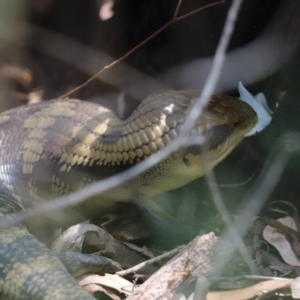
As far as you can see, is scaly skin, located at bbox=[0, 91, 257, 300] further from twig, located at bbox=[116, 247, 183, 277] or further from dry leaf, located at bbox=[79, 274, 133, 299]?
twig, located at bbox=[116, 247, 183, 277]

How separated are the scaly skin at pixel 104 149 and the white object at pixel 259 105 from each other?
0.67 feet

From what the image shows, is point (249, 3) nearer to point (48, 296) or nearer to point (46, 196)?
point (46, 196)

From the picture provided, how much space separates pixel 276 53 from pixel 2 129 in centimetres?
144

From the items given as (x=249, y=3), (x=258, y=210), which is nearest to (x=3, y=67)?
(x=249, y=3)

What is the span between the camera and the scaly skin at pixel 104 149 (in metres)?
1.97

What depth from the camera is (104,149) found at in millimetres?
2072

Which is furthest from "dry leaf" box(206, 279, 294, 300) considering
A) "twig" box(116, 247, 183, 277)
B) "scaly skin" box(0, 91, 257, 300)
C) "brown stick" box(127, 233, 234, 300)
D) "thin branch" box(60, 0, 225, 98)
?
"thin branch" box(60, 0, 225, 98)

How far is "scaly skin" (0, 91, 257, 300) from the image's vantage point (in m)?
1.97

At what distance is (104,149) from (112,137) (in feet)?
0.22

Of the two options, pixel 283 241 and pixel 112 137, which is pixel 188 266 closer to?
pixel 283 241

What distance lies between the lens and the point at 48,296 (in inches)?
55.8

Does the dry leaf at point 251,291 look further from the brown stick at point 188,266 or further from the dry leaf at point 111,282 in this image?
the dry leaf at point 111,282

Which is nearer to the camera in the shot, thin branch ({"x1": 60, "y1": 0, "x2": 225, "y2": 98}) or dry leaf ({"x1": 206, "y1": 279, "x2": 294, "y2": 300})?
dry leaf ({"x1": 206, "y1": 279, "x2": 294, "y2": 300})

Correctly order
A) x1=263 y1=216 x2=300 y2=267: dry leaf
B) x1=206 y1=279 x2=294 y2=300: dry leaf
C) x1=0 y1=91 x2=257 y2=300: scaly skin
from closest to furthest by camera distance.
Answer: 1. x1=206 y1=279 x2=294 y2=300: dry leaf
2. x1=263 y1=216 x2=300 y2=267: dry leaf
3. x1=0 y1=91 x2=257 y2=300: scaly skin
